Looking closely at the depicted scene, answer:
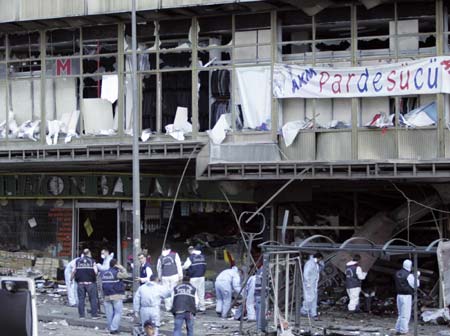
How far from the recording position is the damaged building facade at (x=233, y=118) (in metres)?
24.4

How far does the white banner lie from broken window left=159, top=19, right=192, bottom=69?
112 inches

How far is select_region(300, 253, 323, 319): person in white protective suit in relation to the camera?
23.3 metres

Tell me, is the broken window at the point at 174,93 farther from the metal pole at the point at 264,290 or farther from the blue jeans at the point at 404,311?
the blue jeans at the point at 404,311

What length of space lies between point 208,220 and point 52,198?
5.44 meters

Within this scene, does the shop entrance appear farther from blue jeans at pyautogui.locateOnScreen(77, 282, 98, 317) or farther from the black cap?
the black cap

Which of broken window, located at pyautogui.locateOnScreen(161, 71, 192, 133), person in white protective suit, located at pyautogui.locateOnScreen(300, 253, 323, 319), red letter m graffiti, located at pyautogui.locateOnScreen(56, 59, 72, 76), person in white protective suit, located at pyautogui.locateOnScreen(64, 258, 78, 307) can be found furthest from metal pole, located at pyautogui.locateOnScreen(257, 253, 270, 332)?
red letter m graffiti, located at pyautogui.locateOnScreen(56, 59, 72, 76)

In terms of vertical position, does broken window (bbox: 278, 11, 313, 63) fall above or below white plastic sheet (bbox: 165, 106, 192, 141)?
above

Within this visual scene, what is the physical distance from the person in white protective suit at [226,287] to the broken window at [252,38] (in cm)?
605

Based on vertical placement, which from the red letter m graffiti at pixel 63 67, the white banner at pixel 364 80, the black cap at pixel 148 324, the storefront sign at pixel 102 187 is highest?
the red letter m graffiti at pixel 63 67

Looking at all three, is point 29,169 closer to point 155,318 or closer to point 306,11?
point 306,11

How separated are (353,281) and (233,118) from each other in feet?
18.8

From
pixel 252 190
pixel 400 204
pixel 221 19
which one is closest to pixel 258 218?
pixel 252 190

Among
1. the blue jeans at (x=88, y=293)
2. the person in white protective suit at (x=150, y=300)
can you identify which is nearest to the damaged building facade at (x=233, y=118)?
the blue jeans at (x=88, y=293)

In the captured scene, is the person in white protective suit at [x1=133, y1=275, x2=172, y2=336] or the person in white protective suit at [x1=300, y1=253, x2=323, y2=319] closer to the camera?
the person in white protective suit at [x1=133, y1=275, x2=172, y2=336]
